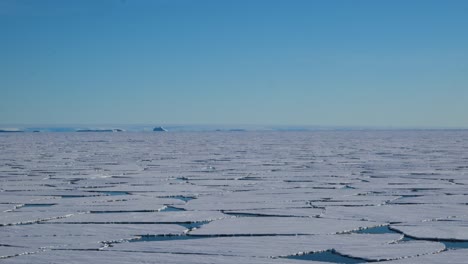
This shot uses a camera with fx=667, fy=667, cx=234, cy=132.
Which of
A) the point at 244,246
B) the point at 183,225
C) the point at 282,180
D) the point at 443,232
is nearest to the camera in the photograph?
the point at 244,246

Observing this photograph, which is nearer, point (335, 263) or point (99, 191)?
point (335, 263)

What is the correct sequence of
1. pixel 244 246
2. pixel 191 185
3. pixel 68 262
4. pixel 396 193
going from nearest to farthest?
1. pixel 68 262
2. pixel 244 246
3. pixel 396 193
4. pixel 191 185

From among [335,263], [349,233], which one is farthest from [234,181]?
[335,263]

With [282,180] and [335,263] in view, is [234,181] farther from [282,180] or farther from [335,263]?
[335,263]

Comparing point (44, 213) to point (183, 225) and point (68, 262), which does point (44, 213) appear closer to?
point (183, 225)

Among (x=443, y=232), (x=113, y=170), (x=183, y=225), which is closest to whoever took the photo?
(x=443, y=232)

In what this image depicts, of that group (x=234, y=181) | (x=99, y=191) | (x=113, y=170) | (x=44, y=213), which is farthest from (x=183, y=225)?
(x=113, y=170)

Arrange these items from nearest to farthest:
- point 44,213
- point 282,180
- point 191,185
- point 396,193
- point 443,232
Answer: point 443,232 < point 44,213 < point 396,193 < point 191,185 < point 282,180

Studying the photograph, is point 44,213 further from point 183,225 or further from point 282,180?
point 282,180

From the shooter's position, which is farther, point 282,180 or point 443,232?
point 282,180
